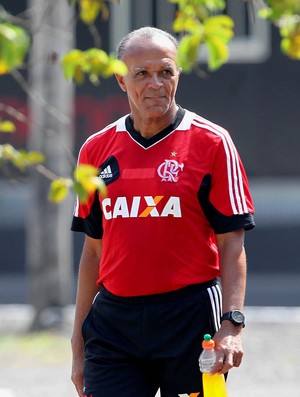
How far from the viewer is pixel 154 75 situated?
442 centimetres

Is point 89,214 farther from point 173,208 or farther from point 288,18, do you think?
point 288,18

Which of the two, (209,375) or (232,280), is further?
(232,280)

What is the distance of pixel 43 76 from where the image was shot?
11.7 m

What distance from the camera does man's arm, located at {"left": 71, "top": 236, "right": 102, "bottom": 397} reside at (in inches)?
187

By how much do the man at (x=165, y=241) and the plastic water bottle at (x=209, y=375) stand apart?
0.11 metres

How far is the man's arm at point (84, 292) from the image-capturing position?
4746mm

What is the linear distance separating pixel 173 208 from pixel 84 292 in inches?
24.3

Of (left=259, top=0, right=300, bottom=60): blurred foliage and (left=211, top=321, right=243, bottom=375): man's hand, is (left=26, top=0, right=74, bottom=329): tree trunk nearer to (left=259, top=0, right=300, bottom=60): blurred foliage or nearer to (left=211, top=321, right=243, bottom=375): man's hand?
(left=259, top=0, right=300, bottom=60): blurred foliage

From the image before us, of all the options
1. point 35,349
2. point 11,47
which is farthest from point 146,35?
point 35,349

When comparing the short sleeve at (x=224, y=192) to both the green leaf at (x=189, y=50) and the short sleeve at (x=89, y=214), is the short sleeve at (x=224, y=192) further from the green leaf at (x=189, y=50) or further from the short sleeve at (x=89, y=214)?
the short sleeve at (x=89, y=214)

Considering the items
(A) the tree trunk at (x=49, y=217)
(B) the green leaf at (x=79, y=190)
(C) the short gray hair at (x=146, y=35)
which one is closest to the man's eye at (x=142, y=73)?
(C) the short gray hair at (x=146, y=35)

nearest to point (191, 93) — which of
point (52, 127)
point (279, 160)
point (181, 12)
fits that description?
point (279, 160)

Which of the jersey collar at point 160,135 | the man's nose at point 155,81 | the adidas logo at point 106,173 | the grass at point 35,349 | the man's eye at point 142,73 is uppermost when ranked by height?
the man's eye at point 142,73

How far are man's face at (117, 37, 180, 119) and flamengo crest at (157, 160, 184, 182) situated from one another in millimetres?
184
